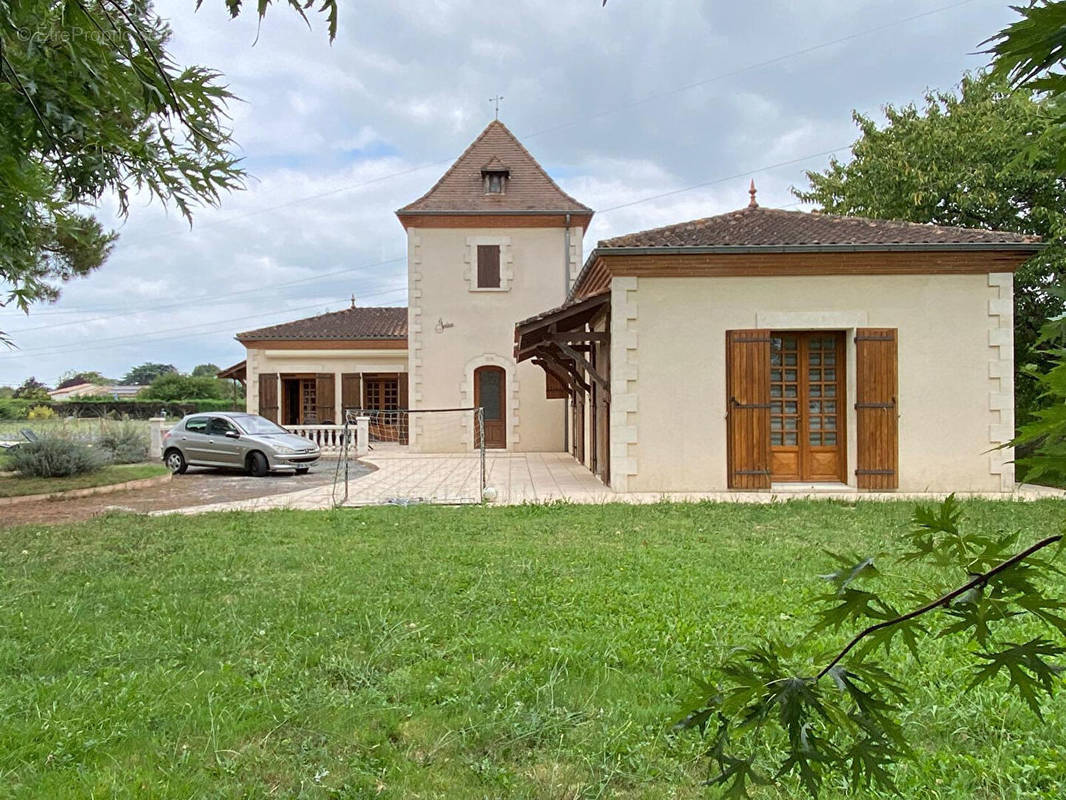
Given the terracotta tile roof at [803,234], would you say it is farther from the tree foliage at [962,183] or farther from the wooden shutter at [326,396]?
the wooden shutter at [326,396]

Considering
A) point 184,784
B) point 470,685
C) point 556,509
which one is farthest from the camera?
point 556,509

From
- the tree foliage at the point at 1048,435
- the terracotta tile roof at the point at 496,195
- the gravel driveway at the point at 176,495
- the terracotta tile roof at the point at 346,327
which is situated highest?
the terracotta tile roof at the point at 496,195

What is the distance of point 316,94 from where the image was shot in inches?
147

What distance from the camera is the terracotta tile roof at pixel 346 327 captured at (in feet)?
74.0

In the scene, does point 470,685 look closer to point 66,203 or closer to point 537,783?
point 537,783

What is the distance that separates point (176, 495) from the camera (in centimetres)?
1123

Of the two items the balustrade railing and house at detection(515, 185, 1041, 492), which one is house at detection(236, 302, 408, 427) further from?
house at detection(515, 185, 1041, 492)

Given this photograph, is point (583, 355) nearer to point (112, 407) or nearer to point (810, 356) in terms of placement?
point (810, 356)

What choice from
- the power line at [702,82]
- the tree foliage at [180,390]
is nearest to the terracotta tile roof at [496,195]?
the power line at [702,82]

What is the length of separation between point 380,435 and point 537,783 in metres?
20.8

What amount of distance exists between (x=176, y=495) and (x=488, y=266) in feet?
35.8

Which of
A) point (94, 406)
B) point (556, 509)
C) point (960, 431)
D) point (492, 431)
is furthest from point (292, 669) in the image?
point (94, 406)

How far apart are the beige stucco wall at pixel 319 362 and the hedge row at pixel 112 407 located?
40.3 feet

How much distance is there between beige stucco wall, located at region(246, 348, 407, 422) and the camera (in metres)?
22.5
